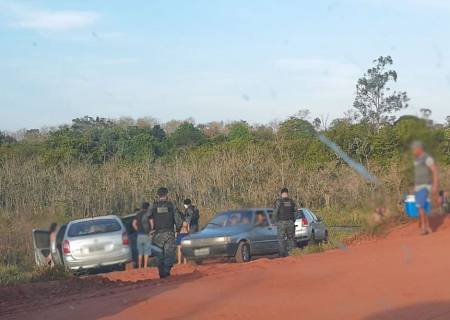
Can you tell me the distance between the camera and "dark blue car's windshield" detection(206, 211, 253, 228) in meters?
7.16

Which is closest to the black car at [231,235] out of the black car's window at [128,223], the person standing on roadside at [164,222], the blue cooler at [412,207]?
the person standing on roadside at [164,222]

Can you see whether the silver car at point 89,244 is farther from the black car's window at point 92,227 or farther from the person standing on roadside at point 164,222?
the person standing on roadside at point 164,222

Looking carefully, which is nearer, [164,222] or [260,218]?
[164,222]

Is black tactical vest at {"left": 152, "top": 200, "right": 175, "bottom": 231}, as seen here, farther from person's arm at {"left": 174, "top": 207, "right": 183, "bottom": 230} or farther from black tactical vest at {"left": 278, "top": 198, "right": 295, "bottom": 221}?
black tactical vest at {"left": 278, "top": 198, "right": 295, "bottom": 221}

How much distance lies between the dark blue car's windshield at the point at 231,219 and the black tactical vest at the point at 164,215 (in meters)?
0.62

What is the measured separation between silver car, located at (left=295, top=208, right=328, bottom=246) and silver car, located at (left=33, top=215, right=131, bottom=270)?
257cm

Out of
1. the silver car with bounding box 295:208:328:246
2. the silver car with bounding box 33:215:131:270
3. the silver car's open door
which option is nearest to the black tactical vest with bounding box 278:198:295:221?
the silver car with bounding box 295:208:328:246

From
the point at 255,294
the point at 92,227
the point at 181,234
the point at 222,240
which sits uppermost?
the point at 92,227

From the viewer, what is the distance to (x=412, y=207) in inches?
97.4

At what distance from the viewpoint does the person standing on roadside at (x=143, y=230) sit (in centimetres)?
566

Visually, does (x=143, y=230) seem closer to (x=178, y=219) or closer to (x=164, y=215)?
(x=164, y=215)

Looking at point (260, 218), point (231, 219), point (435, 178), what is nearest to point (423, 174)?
point (435, 178)

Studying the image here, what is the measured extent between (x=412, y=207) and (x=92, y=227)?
4515 millimetres

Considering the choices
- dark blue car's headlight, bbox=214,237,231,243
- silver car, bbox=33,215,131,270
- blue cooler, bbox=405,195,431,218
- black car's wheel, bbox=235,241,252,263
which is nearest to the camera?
blue cooler, bbox=405,195,431,218
